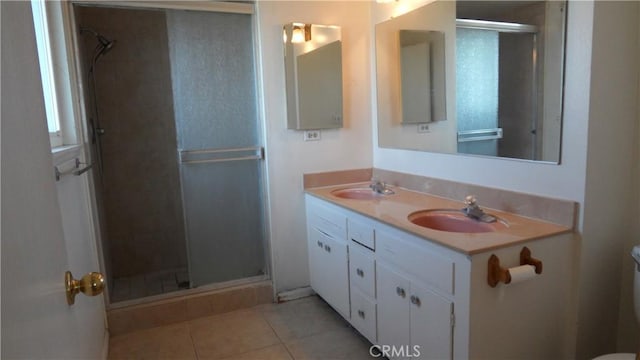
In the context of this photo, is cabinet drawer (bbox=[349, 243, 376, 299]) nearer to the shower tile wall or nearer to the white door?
the shower tile wall

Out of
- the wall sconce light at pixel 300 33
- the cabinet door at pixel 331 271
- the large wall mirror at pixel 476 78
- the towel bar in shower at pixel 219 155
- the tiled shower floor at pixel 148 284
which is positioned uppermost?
the wall sconce light at pixel 300 33

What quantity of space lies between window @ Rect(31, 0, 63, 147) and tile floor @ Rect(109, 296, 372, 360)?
4.13 ft

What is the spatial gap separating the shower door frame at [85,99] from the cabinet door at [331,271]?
0.33 m

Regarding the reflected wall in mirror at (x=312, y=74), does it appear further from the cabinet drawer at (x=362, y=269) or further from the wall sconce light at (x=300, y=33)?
the cabinet drawer at (x=362, y=269)

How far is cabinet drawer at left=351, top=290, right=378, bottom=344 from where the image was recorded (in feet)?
7.41

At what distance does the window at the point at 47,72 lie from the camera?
7.05 ft

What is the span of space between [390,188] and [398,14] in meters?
1.11

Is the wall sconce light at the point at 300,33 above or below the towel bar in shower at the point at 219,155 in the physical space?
above

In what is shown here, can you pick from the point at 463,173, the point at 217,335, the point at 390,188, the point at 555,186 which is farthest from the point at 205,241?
the point at 555,186

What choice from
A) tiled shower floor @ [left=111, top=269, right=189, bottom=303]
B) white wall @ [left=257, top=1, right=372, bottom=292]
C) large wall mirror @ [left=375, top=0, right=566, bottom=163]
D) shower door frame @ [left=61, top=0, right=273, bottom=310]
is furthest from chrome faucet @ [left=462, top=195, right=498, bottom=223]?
tiled shower floor @ [left=111, top=269, right=189, bottom=303]

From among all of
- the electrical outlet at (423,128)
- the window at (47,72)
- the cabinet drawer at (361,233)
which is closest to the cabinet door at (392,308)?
the cabinet drawer at (361,233)

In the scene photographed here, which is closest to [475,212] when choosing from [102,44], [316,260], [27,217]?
[316,260]

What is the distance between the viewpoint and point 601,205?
175 cm

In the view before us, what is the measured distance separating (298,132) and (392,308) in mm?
1364
